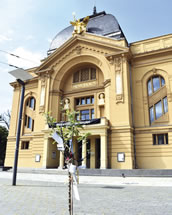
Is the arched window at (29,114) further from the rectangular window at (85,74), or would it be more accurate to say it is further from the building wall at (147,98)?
the building wall at (147,98)

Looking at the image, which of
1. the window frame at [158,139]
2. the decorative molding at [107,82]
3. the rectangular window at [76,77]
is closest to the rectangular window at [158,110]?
the window frame at [158,139]

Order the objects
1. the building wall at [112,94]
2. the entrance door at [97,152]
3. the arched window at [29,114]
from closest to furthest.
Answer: the building wall at [112,94] < the entrance door at [97,152] < the arched window at [29,114]

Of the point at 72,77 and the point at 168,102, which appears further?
the point at 72,77

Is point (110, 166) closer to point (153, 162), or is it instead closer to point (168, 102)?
point (153, 162)

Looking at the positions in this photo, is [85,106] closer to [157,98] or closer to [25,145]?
[157,98]

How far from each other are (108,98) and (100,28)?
11792mm

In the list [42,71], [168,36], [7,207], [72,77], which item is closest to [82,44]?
[72,77]

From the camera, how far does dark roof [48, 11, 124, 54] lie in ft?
89.5

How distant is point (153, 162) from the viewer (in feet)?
68.8

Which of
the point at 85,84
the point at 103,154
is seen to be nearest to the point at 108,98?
the point at 85,84

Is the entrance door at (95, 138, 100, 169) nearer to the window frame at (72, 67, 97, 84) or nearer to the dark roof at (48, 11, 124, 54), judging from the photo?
the window frame at (72, 67, 97, 84)

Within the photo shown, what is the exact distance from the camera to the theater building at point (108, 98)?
70.2ft

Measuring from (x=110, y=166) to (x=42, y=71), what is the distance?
16478 millimetres

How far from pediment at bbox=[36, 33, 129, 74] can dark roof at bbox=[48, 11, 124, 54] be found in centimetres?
196
